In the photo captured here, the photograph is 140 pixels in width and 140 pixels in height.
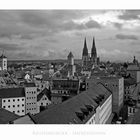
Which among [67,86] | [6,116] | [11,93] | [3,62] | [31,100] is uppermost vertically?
[3,62]

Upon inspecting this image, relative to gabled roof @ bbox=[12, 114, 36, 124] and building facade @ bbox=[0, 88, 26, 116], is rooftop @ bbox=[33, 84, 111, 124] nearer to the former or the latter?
gabled roof @ bbox=[12, 114, 36, 124]

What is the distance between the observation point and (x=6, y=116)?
14.9 ft

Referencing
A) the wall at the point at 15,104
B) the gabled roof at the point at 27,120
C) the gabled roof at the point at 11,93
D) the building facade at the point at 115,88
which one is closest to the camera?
the gabled roof at the point at 27,120

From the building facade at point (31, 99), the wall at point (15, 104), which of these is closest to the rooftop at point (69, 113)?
the building facade at point (31, 99)

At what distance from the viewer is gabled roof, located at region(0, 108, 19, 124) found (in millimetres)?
4246

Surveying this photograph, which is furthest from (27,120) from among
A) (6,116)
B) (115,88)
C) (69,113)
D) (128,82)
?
(128,82)

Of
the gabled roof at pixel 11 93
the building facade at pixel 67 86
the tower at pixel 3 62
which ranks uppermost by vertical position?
the tower at pixel 3 62

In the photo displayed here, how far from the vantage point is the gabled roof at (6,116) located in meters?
4.25

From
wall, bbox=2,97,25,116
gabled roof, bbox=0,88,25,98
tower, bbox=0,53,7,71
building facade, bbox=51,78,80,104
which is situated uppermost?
tower, bbox=0,53,7,71

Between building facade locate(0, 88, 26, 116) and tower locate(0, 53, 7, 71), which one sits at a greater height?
tower locate(0, 53, 7, 71)

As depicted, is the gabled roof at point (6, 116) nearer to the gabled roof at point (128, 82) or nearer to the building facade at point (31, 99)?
the building facade at point (31, 99)

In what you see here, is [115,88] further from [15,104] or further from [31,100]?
[15,104]

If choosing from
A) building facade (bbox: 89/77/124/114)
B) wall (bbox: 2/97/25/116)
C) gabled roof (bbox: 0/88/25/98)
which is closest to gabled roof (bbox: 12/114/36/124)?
wall (bbox: 2/97/25/116)
